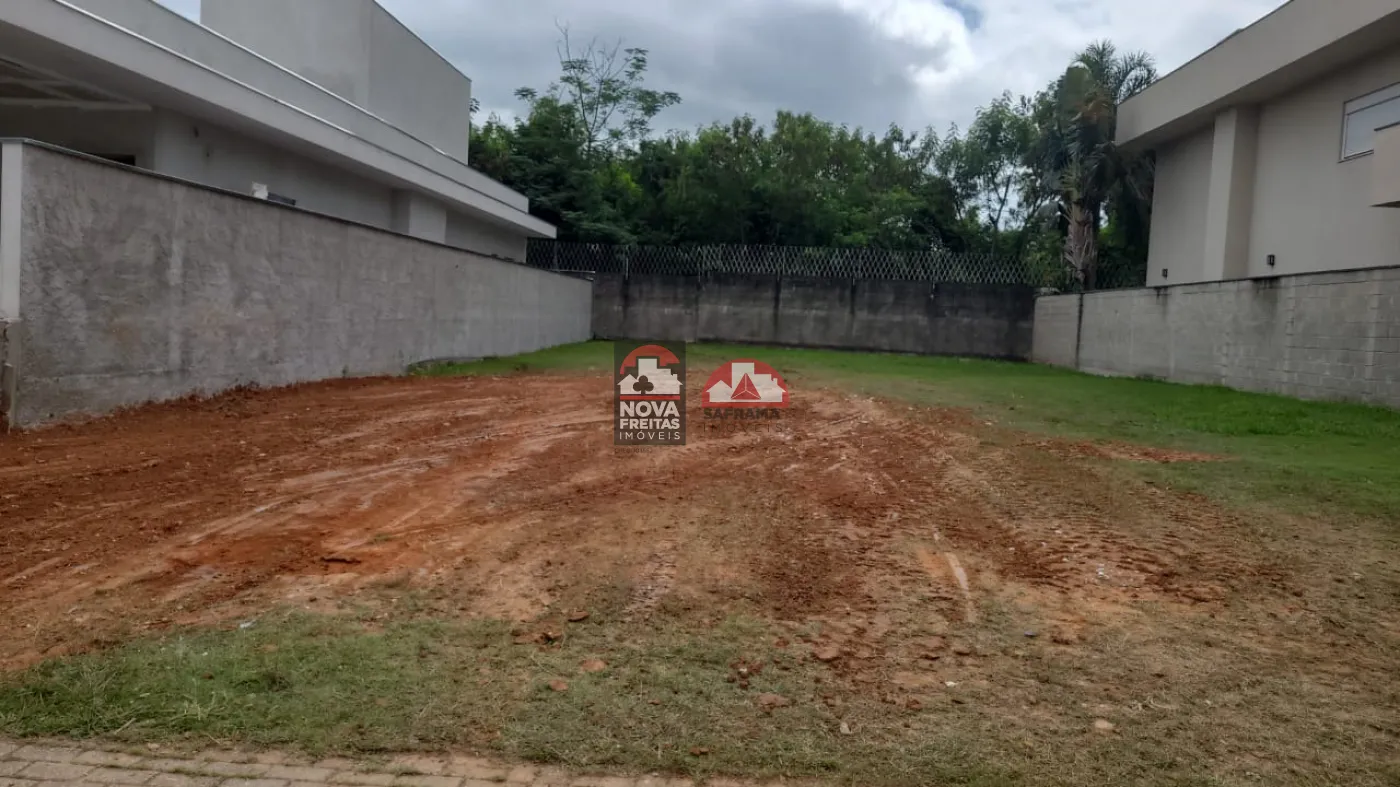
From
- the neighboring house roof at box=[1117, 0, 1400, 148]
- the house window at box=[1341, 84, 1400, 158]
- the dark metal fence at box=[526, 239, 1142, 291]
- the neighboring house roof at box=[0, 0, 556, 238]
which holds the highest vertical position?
the neighboring house roof at box=[1117, 0, 1400, 148]

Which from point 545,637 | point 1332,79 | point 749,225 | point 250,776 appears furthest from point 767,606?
point 749,225

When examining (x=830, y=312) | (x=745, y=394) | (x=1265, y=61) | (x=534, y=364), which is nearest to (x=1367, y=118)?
(x=1265, y=61)

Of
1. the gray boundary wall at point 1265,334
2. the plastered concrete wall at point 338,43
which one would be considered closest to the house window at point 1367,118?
the gray boundary wall at point 1265,334

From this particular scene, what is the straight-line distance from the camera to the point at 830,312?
22000 millimetres

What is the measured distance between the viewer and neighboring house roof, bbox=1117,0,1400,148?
12008 mm

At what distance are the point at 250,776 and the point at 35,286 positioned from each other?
19.0ft

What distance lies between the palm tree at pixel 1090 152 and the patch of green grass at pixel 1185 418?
4.38 metres

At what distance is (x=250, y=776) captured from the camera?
7.65ft

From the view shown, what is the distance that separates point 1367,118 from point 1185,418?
7.32m

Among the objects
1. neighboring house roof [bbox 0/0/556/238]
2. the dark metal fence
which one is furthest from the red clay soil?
the dark metal fence

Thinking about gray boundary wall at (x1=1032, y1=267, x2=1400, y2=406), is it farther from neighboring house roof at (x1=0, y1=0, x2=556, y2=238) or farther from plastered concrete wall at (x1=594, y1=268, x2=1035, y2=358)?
neighboring house roof at (x1=0, y1=0, x2=556, y2=238)

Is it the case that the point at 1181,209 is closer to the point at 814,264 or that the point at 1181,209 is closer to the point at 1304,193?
the point at 1304,193

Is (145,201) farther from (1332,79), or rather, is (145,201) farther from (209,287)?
(1332,79)

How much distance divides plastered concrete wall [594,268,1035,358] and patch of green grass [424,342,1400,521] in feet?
9.37
